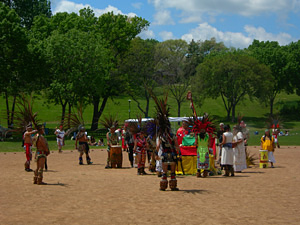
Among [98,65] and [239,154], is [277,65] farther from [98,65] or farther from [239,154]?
[239,154]

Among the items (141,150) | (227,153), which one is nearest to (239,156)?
(227,153)

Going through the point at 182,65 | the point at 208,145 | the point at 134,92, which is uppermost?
the point at 182,65

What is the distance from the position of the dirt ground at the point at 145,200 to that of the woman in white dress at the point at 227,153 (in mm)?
417

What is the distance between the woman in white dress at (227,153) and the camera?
51.1 ft

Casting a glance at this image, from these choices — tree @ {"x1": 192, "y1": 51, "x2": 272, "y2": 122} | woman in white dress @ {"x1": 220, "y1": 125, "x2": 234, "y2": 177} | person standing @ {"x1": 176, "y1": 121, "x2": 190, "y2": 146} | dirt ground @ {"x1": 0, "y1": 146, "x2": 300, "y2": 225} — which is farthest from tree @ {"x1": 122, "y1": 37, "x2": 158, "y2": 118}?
dirt ground @ {"x1": 0, "y1": 146, "x2": 300, "y2": 225}

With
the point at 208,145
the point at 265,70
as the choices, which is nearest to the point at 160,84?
the point at 265,70

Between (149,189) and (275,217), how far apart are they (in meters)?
4.44

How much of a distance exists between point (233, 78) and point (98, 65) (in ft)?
85.2

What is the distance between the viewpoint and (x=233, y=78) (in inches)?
2566

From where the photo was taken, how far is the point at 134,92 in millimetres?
53719

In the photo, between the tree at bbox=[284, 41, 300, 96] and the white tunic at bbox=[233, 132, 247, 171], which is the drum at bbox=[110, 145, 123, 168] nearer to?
the white tunic at bbox=[233, 132, 247, 171]

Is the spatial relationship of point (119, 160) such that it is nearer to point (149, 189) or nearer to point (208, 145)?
point (208, 145)

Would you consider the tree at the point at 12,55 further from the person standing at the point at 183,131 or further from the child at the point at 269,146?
the person standing at the point at 183,131

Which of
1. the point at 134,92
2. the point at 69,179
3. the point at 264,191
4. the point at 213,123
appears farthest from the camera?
the point at 134,92
